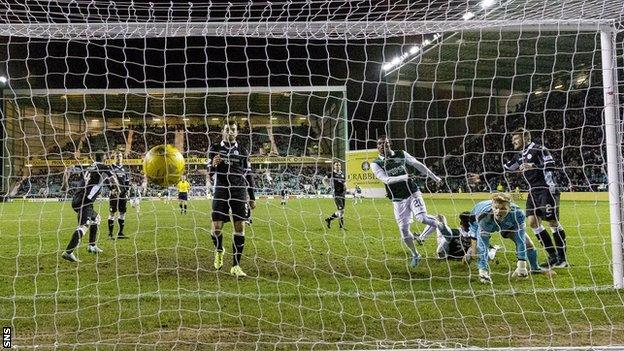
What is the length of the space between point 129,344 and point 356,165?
20827 millimetres

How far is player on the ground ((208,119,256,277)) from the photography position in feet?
20.9

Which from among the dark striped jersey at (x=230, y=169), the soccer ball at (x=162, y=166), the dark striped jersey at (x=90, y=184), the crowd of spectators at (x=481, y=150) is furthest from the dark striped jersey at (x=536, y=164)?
the crowd of spectators at (x=481, y=150)

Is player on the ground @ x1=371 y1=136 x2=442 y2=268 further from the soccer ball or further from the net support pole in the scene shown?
the soccer ball

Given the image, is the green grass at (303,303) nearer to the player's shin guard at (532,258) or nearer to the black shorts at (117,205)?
the player's shin guard at (532,258)

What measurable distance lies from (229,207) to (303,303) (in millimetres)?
1754

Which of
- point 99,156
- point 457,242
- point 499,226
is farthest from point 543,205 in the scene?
point 99,156

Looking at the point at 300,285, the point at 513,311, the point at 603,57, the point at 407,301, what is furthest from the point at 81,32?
the point at 603,57

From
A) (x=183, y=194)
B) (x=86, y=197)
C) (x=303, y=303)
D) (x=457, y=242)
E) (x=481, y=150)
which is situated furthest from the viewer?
(x=481, y=150)

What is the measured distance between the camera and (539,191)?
6809 mm

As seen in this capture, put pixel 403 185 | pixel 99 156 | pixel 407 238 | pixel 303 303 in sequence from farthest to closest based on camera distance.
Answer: pixel 99 156, pixel 403 185, pixel 407 238, pixel 303 303

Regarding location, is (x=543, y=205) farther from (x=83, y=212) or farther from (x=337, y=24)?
(x=83, y=212)

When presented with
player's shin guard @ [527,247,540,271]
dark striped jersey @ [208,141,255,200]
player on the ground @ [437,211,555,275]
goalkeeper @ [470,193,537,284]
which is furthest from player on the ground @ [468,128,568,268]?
dark striped jersey @ [208,141,255,200]

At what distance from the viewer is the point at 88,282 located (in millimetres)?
6391

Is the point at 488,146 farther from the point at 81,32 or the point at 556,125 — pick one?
the point at 81,32
